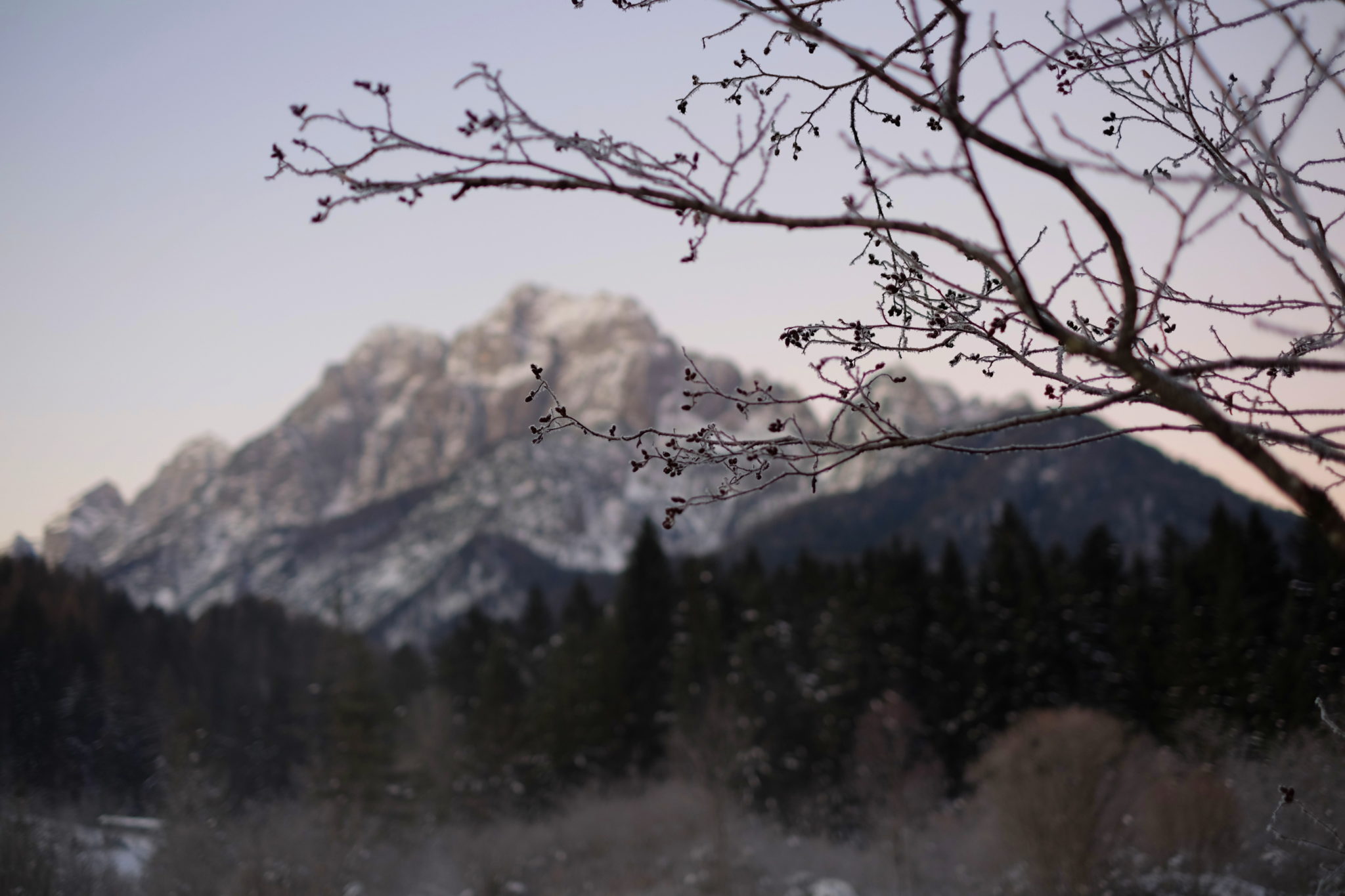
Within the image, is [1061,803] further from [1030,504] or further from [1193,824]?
[1030,504]

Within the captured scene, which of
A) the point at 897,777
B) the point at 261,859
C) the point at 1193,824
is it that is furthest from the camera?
the point at 897,777

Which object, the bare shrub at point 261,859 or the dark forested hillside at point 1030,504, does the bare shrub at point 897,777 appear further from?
the dark forested hillside at point 1030,504

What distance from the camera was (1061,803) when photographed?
20.3 meters

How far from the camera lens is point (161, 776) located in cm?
4300

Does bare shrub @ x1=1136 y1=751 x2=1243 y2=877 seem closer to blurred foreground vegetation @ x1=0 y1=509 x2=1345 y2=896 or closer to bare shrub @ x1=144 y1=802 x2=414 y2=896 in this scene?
blurred foreground vegetation @ x1=0 y1=509 x2=1345 y2=896

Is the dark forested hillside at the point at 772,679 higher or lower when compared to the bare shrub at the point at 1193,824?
higher

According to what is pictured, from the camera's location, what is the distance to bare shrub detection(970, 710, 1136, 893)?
20.0 meters

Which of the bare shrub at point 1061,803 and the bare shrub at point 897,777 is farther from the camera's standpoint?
the bare shrub at point 897,777

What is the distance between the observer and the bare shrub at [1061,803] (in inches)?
787

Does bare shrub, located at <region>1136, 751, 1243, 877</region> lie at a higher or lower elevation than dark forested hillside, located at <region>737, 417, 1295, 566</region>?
lower

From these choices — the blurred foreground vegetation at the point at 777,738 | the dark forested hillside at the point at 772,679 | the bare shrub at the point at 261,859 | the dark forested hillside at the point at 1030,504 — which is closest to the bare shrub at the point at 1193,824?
the blurred foreground vegetation at the point at 777,738

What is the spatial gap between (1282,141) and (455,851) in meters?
38.5

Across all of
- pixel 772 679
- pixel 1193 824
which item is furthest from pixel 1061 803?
pixel 772 679

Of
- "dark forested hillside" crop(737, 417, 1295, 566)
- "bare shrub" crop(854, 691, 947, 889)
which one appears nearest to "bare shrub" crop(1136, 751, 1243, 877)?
"bare shrub" crop(854, 691, 947, 889)
